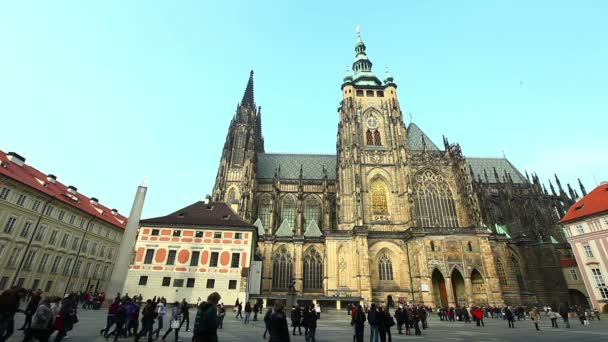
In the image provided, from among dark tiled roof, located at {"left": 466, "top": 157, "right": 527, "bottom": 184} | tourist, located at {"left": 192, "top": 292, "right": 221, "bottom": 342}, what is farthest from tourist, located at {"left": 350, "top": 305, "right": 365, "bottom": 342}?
dark tiled roof, located at {"left": 466, "top": 157, "right": 527, "bottom": 184}

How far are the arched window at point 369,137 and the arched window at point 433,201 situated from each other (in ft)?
26.4

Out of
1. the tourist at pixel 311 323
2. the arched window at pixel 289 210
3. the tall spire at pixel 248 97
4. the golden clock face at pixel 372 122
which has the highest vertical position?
the tall spire at pixel 248 97

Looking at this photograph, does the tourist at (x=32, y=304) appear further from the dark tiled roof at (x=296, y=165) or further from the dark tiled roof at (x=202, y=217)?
the dark tiled roof at (x=296, y=165)

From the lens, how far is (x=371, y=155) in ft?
133

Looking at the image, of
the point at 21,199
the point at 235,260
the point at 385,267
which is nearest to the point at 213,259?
the point at 235,260

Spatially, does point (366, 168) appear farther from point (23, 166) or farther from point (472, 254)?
point (23, 166)

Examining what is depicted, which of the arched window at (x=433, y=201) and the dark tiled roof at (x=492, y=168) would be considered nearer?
the arched window at (x=433, y=201)

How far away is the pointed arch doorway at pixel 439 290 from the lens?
31.4 metres

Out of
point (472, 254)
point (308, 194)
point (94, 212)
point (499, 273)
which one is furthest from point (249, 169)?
point (499, 273)

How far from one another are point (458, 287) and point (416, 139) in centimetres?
2254

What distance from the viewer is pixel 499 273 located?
35656 millimetres

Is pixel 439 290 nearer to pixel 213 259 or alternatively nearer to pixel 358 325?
pixel 213 259

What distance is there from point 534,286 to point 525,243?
205 inches

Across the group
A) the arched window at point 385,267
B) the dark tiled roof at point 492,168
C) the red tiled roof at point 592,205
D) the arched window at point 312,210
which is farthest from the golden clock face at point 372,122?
the red tiled roof at point 592,205
